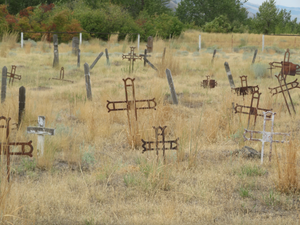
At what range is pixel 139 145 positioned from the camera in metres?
6.16

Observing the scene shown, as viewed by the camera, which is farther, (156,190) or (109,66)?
(109,66)

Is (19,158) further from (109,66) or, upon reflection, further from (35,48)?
(35,48)

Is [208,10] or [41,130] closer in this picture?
[41,130]

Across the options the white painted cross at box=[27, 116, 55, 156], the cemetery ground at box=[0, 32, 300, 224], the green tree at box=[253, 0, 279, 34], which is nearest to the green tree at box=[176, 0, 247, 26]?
the green tree at box=[253, 0, 279, 34]

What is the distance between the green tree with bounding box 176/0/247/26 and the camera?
2103 inches

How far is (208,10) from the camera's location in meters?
54.3

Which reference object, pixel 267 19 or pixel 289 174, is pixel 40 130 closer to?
pixel 289 174

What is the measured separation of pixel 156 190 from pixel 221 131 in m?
3.06

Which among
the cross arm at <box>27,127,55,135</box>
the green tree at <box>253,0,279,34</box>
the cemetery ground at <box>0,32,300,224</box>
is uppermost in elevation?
the green tree at <box>253,0,279,34</box>

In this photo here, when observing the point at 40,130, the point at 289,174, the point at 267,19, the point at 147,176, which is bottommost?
the point at 147,176

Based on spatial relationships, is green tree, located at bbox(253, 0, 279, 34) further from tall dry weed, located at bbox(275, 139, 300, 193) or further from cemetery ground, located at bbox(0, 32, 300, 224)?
tall dry weed, located at bbox(275, 139, 300, 193)

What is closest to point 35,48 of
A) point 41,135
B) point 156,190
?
point 41,135

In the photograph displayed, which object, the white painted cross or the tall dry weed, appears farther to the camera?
the white painted cross

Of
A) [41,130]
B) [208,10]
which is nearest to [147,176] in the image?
[41,130]
